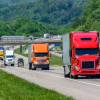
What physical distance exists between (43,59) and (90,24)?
9293cm

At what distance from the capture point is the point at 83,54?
4462 cm

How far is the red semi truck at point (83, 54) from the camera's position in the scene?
1738 inches

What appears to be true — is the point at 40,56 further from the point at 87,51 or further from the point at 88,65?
the point at 88,65

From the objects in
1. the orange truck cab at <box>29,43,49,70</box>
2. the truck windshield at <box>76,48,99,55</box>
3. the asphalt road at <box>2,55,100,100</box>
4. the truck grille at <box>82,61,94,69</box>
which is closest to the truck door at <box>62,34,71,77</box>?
the truck windshield at <box>76,48,99,55</box>

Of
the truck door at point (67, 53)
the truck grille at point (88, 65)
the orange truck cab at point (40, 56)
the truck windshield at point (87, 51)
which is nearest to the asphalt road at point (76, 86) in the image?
the truck grille at point (88, 65)

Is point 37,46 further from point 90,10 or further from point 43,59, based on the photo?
point 90,10

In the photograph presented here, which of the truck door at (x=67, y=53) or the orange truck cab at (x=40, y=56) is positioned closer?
the truck door at (x=67, y=53)

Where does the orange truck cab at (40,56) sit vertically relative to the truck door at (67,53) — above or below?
below

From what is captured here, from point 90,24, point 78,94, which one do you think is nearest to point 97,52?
point 78,94

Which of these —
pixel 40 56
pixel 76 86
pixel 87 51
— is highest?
pixel 87 51

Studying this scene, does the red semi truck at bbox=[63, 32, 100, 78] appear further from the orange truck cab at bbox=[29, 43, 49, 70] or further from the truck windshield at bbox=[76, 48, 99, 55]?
the orange truck cab at bbox=[29, 43, 49, 70]

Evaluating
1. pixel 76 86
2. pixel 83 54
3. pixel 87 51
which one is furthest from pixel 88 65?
pixel 76 86

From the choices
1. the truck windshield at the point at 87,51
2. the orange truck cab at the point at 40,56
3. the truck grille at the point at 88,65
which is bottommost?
the orange truck cab at the point at 40,56

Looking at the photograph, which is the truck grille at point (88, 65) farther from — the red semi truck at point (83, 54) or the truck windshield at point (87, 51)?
the truck windshield at point (87, 51)
